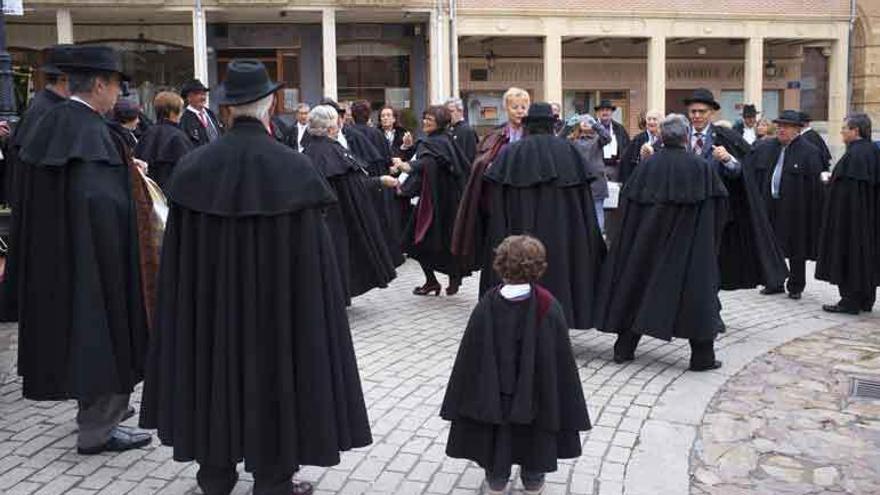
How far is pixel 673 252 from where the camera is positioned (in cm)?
671

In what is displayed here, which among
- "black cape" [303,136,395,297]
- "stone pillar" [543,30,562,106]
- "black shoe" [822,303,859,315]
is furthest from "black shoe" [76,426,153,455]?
"stone pillar" [543,30,562,106]

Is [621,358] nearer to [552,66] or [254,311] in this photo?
[254,311]

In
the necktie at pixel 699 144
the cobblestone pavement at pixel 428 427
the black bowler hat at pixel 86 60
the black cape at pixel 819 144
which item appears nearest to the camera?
the cobblestone pavement at pixel 428 427

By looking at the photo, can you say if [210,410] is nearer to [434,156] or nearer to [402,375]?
[402,375]

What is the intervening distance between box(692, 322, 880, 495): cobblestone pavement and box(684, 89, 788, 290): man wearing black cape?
26.2 inches

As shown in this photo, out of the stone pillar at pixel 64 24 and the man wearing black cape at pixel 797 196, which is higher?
the stone pillar at pixel 64 24

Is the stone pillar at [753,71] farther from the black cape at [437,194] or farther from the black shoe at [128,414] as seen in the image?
the black shoe at [128,414]

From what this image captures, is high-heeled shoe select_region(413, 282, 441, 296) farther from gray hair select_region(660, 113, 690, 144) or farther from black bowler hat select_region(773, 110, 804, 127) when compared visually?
black bowler hat select_region(773, 110, 804, 127)

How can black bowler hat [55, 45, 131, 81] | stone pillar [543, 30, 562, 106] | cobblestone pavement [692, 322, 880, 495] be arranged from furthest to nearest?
stone pillar [543, 30, 562, 106] < cobblestone pavement [692, 322, 880, 495] < black bowler hat [55, 45, 131, 81]

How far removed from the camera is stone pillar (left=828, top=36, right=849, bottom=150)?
26938mm

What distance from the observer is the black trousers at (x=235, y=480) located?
3.96 meters

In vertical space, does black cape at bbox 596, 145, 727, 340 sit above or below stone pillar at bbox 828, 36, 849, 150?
below

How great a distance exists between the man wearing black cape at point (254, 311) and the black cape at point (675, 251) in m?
3.31

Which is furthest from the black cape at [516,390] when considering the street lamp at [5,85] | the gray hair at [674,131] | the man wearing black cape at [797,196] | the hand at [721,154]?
the man wearing black cape at [797,196]
